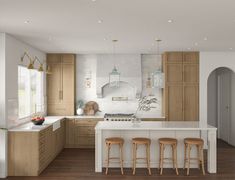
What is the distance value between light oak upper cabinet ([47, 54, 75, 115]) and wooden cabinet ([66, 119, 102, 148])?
506 millimetres

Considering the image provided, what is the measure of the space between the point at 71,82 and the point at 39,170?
10.3 feet

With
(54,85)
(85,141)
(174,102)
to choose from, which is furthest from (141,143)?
(54,85)

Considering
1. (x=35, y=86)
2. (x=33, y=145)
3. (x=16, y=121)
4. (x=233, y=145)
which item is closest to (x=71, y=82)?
(x=35, y=86)

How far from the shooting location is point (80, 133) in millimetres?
7488

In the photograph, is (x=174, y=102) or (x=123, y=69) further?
(x=123, y=69)

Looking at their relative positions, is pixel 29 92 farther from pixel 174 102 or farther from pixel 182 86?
pixel 182 86

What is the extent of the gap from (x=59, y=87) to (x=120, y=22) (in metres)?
4.04

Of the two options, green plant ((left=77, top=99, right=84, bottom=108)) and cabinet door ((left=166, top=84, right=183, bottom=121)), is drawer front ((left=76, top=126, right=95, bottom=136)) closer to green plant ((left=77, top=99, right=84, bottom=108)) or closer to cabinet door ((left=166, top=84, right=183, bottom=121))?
green plant ((left=77, top=99, right=84, bottom=108))

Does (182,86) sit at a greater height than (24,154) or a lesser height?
greater

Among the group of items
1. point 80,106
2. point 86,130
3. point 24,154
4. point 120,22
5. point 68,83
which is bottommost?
point 24,154

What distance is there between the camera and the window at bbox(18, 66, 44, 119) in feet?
20.2

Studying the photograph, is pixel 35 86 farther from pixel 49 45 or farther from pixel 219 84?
pixel 219 84

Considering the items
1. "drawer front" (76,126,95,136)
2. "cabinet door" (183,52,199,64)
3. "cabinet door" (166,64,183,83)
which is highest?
"cabinet door" (183,52,199,64)

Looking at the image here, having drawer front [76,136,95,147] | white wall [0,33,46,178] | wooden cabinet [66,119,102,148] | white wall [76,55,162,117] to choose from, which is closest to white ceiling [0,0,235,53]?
white wall [0,33,46,178]
